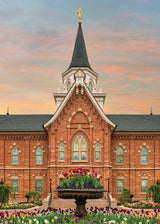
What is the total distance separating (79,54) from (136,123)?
43.8ft

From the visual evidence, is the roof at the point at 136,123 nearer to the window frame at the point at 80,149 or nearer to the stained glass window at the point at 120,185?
the window frame at the point at 80,149

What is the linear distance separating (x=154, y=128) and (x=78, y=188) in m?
26.7

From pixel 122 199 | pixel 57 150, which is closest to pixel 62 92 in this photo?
pixel 57 150

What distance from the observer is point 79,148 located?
3869cm

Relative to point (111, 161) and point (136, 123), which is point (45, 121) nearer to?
point (111, 161)

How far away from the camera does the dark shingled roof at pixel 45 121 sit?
42656 millimetres

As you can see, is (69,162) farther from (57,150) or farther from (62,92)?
(62,92)

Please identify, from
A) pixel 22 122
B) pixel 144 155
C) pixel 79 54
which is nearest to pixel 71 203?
pixel 144 155

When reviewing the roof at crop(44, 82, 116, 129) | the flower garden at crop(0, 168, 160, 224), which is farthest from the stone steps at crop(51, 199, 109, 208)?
the flower garden at crop(0, 168, 160, 224)

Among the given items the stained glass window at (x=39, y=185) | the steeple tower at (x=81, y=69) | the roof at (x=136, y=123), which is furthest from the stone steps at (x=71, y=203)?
the steeple tower at (x=81, y=69)

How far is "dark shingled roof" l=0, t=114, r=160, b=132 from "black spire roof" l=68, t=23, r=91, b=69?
334 inches

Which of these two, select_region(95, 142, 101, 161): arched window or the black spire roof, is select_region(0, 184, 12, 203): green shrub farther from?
the black spire roof

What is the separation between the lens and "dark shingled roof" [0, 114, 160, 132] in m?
42.7

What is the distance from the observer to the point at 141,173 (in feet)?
139
